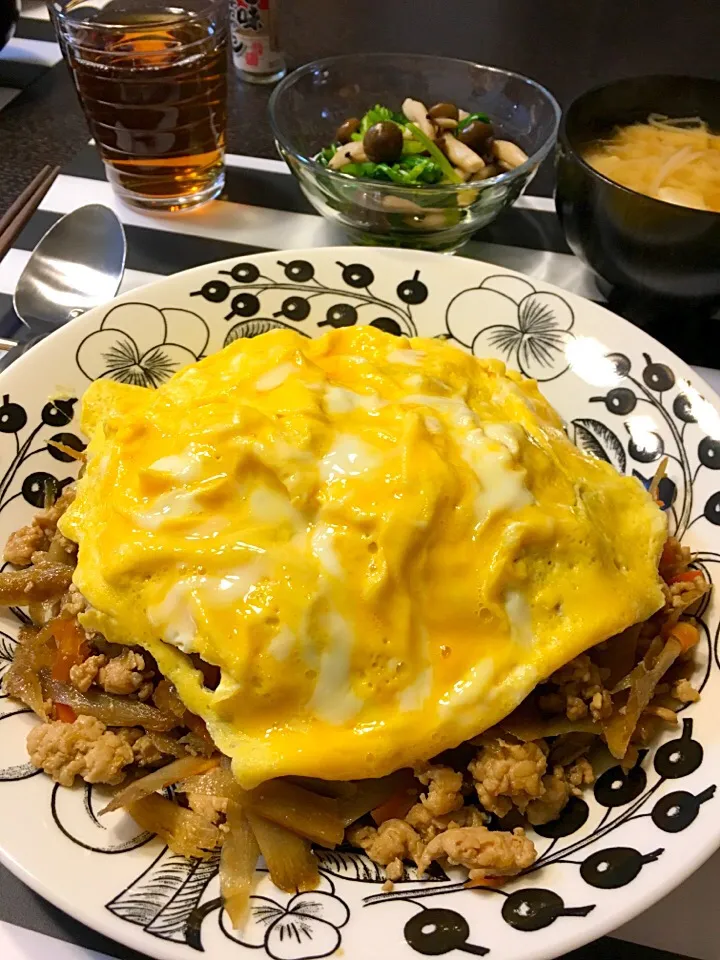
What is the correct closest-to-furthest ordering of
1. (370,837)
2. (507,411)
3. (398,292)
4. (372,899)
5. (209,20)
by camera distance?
1. (372,899)
2. (370,837)
3. (507,411)
4. (398,292)
5. (209,20)

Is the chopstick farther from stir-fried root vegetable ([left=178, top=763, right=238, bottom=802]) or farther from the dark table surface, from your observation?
stir-fried root vegetable ([left=178, top=763, right=238, bottom=802])

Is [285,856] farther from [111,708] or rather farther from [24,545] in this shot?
[24,545]

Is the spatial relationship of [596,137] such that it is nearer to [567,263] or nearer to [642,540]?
[567,263]

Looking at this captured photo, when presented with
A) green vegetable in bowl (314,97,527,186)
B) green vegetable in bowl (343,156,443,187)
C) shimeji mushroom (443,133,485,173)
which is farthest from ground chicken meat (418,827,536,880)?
shimeji mushroom (443,133,485,173)

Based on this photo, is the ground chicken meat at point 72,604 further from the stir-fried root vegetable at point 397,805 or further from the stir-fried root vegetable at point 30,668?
the stir-fried root vegetable at point 397,805

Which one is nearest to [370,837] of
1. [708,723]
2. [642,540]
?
[708,723]
